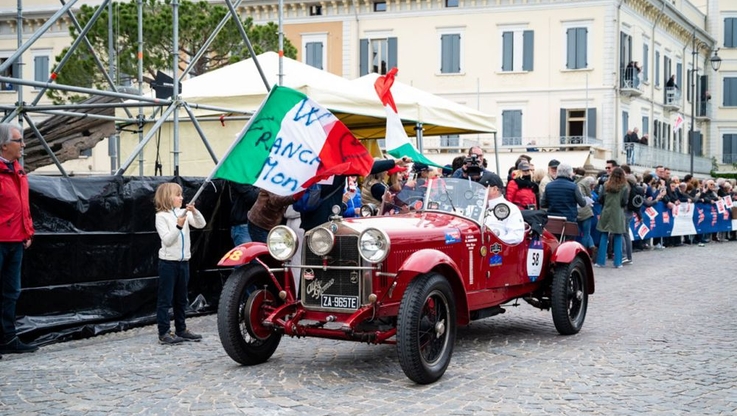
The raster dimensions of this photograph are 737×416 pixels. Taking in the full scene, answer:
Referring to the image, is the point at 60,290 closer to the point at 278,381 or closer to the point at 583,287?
the point at 278,381

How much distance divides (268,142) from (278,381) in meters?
2.46

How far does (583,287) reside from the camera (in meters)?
9.38

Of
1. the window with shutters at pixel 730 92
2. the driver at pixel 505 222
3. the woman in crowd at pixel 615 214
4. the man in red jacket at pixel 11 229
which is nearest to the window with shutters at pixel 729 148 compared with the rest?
the window with shutters at pixel 730 92

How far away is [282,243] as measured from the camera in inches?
297

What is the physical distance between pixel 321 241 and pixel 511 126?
3367cm

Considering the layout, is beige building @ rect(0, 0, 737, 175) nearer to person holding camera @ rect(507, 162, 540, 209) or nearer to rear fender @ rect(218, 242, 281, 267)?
person holding camera @ rect(507, 162, 540, 209)

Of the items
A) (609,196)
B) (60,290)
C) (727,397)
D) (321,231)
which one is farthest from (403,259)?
(609,196)

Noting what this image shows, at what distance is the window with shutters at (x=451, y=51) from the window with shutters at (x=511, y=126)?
3.02 meters

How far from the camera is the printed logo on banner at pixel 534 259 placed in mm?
8969

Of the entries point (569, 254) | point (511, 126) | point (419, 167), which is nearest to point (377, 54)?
point (511, 126)

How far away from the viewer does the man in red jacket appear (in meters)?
7.93

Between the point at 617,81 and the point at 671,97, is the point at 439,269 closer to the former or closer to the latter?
A: the point at 617,81

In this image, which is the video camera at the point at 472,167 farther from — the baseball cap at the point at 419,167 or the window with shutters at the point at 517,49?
the window with shutters at the point at 517,49

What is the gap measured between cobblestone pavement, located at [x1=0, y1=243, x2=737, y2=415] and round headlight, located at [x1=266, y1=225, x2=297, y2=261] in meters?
0.95
